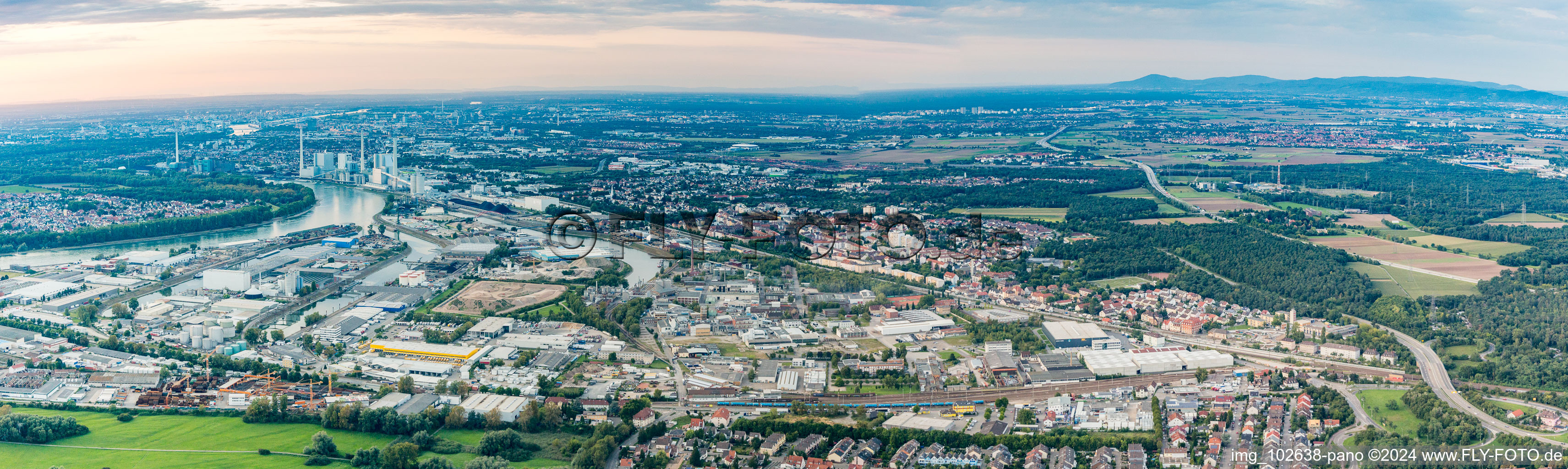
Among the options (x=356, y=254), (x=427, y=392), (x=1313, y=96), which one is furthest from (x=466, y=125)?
(x=1313, y=96)

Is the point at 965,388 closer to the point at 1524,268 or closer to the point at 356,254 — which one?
the point at 1524,268

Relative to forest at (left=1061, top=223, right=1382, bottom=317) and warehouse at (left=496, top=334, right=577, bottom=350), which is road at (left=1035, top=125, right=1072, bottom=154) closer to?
forest at (left=1061, top=223, right=1382, bottom=317)

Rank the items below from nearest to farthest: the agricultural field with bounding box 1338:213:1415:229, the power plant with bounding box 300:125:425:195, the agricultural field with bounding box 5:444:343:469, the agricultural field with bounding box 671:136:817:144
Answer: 1. the agricultural field with bounding box 5:444:343:469
2. the agricultural field with bounding box 1338:213:1415:229
3. the power plant with bounding box 300:125:425:195
4. the agricultural field with bounding box 671:136:817:144

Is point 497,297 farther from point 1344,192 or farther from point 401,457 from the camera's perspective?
point 1344,192

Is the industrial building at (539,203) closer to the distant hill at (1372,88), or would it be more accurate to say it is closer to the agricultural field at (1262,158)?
the agricultural field at (1262,158)

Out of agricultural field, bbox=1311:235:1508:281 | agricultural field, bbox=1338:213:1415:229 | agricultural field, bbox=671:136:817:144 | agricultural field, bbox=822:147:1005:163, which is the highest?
agricultural field, bbox=671:136:817:144

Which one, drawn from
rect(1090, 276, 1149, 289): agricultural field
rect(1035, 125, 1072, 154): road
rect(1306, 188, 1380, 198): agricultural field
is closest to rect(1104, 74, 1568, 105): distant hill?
rect(1035, 125, 1072, 154): road

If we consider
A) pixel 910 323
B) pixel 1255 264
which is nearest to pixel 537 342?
pixel 910 323
